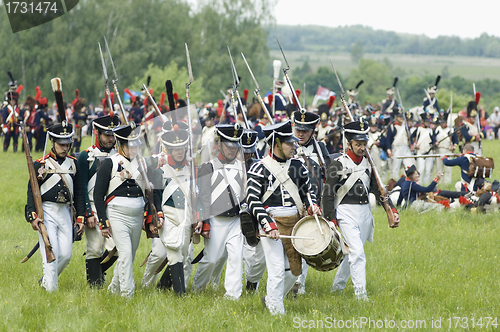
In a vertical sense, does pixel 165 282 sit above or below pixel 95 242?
below

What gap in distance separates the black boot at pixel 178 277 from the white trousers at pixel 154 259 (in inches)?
10.8

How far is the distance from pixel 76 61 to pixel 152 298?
158 feet

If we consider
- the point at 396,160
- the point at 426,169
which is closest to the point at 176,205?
the point at 396,160

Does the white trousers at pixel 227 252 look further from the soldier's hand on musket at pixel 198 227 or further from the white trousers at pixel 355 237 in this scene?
the white trousers at pixel 355 237

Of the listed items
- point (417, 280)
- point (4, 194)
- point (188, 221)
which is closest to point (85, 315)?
point (188, 221)

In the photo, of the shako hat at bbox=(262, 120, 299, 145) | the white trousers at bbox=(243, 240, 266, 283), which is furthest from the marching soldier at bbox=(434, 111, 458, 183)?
the shako hat at bbox=(262, 120, 299, 145)

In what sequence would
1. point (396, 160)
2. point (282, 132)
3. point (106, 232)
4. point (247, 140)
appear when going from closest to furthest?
1. point (282, 132)
2. point (106, 232)
3. point (247, 140)
4. point (396, 160)

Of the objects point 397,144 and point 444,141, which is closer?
point 444,141

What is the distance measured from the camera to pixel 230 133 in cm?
764

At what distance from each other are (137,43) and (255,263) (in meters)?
51.0

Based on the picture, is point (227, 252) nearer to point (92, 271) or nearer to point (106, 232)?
point (106, 232)

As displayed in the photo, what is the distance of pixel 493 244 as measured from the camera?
1099 centimetres

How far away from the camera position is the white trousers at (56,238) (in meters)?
7.43

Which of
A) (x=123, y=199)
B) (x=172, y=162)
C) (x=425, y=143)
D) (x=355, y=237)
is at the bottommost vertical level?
(x=425, y=143)
